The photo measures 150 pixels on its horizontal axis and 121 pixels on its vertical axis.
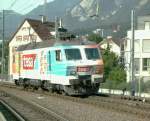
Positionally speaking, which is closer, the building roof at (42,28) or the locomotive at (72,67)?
the locomotive at (72,67)

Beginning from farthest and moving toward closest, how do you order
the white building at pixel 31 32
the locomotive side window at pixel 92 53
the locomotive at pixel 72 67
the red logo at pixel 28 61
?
1. the white building at pixel 31 32
2. the red logo at pixel 28 61
3. the locomotive side window at pixel 92 53
4. the locomotive at pixel 72 67

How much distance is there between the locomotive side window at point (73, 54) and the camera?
30.2 meters

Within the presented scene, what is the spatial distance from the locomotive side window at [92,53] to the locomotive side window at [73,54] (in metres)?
0.50

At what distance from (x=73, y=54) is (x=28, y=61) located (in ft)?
31.1

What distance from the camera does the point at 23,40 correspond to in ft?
332

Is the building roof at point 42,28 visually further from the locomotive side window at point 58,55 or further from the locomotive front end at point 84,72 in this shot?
the locomotive front end at point 84,72

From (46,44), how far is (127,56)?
47263 mm

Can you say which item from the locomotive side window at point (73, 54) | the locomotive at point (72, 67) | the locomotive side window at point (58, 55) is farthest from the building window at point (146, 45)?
the locomotive side window at point (73, 54)

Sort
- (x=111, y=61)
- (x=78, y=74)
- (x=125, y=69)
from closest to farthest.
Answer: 1. (x=78, y=74)
2. (x=125, y=69)
3. (x=111, y=61)

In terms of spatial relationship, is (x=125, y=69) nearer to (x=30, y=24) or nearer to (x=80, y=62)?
(x=30, y=24)

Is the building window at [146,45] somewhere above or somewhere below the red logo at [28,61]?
above

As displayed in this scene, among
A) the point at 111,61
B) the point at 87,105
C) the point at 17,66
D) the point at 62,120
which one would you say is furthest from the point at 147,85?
the point at 111,61

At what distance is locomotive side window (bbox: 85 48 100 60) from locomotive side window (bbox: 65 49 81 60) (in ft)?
1.64

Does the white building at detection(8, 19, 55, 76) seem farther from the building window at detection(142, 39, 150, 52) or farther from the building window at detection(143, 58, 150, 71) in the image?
the building window at detection(143, 58, 150, 71)
